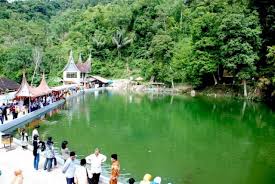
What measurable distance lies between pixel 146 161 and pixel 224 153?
5228 millimetres

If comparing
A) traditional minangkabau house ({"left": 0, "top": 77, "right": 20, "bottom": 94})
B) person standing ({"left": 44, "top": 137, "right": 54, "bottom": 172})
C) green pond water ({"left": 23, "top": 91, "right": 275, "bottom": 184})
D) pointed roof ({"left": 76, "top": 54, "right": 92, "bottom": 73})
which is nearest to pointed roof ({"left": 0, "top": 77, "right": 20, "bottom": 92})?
traditional minangkabau house ({"left": 0, "top": 77, "right": 20, "bottom": 94})

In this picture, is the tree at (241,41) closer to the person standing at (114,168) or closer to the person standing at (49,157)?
the person standing at (49,157)

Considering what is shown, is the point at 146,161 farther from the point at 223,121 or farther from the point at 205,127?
the point at 223,121

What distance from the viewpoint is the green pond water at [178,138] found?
1866 centimetres

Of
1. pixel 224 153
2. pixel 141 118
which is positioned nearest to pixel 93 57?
Answer: pixel 141 118

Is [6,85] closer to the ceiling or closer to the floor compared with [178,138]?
closer to the ceiling

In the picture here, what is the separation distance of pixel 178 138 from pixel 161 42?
44127 mm

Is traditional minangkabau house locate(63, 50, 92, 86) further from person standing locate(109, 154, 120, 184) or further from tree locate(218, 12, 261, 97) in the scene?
person standing locate(109, 154, 120, 184)

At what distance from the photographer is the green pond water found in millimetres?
18656

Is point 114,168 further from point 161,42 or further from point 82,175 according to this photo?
point 161,42

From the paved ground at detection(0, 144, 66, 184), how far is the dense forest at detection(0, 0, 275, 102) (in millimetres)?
33797

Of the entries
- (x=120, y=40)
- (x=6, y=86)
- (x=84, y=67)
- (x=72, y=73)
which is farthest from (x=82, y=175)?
(x=120, y=40)

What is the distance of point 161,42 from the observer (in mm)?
69312

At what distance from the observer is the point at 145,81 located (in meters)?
73.5
